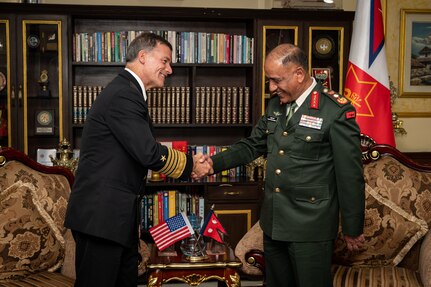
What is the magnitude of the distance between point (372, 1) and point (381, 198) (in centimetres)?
169

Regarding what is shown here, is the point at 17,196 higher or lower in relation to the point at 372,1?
lower

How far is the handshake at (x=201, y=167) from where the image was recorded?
286cm

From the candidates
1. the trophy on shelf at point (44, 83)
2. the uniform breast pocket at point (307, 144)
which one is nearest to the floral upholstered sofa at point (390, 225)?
the uniform breast pocket at point (307, 144)

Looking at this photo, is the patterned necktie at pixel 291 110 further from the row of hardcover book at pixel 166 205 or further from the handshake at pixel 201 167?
the row of hardcover book at pixel 166 205

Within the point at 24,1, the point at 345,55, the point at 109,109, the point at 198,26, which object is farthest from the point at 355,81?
the point at 24,1

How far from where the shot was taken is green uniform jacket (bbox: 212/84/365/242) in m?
2.38

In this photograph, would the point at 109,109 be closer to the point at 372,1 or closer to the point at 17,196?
the point at 17,196

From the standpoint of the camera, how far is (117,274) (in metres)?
2.47

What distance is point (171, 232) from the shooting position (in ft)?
9.08

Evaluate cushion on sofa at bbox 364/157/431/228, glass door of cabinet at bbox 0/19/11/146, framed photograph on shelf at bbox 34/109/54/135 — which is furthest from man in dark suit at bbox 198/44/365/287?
glass door of cabinet at bbox 0/19/11/146

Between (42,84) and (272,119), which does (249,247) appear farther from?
(42,84)

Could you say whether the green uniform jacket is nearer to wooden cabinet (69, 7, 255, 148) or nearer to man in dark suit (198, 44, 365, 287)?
man in dark suit (198, 44, 365, 287)

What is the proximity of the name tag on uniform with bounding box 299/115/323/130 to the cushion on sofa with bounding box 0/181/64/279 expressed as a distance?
1.39 meters

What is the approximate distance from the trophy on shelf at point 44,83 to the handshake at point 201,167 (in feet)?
6.64
